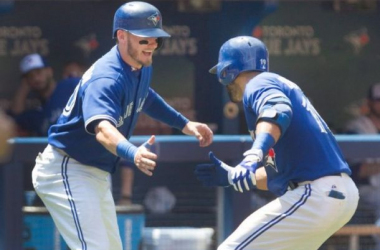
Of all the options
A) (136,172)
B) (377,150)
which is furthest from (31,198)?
(377,150)

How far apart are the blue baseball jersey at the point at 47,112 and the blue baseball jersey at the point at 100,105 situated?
246 cm

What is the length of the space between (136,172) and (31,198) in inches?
28.1

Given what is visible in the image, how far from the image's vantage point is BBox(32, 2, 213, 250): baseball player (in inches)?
223

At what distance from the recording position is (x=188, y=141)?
7.46 metres

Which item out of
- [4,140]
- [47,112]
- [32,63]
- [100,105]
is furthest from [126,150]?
[32,63]

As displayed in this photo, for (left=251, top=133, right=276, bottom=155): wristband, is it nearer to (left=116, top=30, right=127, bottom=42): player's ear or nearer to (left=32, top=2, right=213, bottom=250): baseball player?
(left=32, top=2, right=213, bottom=250): baseball player

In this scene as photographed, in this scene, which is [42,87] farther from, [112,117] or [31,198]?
[112,117]

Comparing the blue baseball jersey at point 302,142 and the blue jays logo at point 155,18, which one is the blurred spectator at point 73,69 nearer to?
the blue jays logo at point 155,18

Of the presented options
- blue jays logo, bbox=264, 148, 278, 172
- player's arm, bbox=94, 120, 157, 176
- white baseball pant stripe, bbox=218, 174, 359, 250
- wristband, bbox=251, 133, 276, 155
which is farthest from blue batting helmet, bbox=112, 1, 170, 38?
white baseball pant stripe, bbox=218, 174, 359, 250

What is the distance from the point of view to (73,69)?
9.29 m

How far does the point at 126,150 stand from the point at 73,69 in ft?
13.5

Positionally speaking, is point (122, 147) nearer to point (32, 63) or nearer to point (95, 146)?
point (95, 146)

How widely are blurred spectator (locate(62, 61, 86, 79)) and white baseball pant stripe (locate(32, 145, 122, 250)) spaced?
3322 mm

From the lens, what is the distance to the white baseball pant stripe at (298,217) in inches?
208
